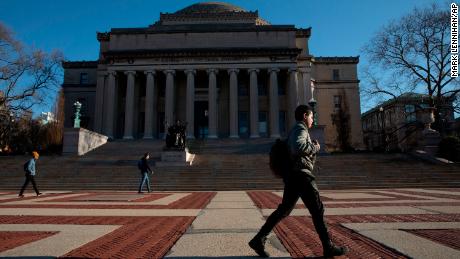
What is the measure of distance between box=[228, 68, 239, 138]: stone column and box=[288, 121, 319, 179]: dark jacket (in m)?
35.2

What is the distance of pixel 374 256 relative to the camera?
3.59m

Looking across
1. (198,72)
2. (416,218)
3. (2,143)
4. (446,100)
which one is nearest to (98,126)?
(2,143)

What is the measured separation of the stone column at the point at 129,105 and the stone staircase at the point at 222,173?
12.3 m

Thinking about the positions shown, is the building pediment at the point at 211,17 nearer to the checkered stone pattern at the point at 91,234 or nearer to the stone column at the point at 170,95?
the stone column at the point at 170,95

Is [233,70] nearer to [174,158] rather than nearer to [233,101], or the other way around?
[233,101]

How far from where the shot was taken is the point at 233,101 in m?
40.3

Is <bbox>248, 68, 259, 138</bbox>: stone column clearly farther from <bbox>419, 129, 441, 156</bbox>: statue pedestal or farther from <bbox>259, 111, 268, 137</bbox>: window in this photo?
<bbox>419, 129, 441, 156</bbox>: statue pedestal

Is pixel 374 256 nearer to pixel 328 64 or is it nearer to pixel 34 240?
pixel 34 240

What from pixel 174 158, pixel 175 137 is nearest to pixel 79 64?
pixel 175 137

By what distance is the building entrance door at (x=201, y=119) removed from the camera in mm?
44375

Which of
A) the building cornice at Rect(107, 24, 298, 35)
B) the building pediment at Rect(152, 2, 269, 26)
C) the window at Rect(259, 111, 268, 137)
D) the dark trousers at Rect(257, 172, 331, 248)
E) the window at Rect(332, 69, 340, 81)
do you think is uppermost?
the building pediment at Rect(152, 2, 269, 26)

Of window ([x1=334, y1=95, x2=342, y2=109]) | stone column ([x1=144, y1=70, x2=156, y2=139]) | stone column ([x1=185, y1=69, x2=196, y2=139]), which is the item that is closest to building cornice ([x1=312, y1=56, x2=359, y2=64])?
window ([x1=334, y1=95, x2=342, y2=109])

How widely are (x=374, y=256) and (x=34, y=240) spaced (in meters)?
4.14

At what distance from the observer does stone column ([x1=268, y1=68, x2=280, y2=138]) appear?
3975cm
